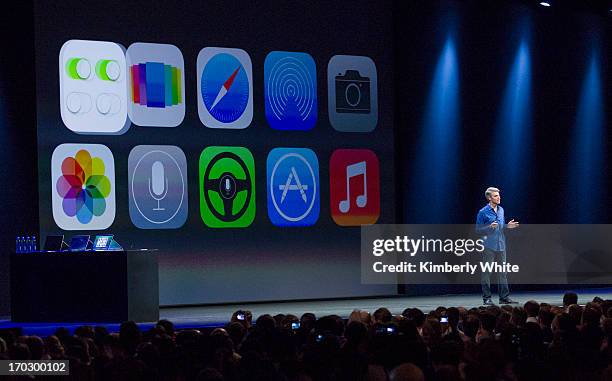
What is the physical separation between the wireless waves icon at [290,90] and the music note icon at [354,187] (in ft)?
2.10

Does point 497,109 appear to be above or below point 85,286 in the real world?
above

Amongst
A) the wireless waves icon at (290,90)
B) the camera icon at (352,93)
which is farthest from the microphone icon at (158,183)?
the camera icon at (352,93)

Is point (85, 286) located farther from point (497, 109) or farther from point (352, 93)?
point (497, 109)

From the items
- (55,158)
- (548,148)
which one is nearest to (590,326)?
(55,158)

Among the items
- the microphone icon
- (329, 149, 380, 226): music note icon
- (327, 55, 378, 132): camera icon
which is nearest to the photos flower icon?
the microphone icon

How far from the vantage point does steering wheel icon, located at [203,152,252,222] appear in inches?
473

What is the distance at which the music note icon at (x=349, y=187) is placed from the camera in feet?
42.5

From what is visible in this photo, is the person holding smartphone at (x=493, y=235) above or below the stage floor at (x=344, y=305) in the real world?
above

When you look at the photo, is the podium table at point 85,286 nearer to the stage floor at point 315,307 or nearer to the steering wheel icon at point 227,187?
the stage floor at point 315,307

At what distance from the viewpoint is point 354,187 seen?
13.0 m

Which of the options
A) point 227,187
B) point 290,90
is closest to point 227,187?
point 227,187

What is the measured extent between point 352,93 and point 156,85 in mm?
2612

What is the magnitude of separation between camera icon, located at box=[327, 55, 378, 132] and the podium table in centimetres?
426

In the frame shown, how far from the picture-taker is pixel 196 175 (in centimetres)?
1195
